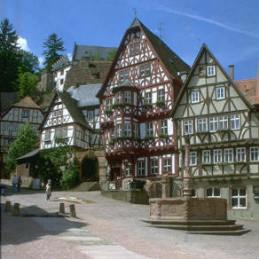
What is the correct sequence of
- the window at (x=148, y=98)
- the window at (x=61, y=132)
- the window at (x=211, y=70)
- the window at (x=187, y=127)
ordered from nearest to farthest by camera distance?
the window at (x=211, y=70) < the window at (x=187, y=127) < the window at (x=148, y=98) < the window at (x=61, y=132)

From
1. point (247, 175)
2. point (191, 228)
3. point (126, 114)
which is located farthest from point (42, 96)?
point (191, 228)

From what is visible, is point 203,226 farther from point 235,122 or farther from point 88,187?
point 88,187

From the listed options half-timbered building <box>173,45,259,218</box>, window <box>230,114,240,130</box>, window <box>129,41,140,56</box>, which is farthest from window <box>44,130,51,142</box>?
window <box>230,114,240,130</box>

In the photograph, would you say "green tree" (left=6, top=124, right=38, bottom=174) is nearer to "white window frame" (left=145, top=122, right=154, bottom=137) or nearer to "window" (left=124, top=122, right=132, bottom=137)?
"window" (left=124, top=122, right=132, bottom=137)

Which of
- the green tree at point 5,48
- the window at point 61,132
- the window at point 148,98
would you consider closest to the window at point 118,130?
the window at point 148,98

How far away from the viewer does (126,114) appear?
44.6 meters

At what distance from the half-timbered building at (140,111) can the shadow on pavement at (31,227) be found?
58.7ft

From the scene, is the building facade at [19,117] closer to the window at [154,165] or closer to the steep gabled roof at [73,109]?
the steep gabled roof at [73,109]

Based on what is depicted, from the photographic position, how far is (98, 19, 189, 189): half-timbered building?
43219 mm


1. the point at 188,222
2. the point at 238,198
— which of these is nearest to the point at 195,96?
A: the point at 238,198

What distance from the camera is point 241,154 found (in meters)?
38.0

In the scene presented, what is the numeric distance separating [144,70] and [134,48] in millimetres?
2408

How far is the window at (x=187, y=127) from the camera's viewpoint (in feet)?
135

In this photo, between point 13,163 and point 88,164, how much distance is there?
1101cm
